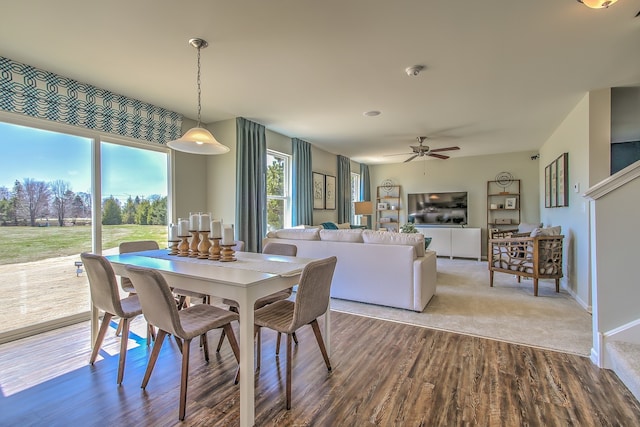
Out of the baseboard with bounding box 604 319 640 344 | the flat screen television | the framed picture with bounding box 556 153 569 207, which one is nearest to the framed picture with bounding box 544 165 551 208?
the framed picture with bounding box 556 153 569 207

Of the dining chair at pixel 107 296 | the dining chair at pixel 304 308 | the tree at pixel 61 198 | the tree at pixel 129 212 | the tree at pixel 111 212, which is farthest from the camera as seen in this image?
the tree at pixel 129 212

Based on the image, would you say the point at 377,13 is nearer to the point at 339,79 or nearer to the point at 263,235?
the point at 339,79

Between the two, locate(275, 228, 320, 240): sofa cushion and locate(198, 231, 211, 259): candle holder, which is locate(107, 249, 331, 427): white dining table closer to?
locate(198, 231, 211, 259): candle holder

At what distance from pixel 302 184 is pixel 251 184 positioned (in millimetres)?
1392

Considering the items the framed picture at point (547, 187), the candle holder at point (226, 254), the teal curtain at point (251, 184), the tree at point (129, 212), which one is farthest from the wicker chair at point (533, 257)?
the tree at point (129, 212)

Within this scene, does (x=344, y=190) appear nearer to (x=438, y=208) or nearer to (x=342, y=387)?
(x=438, y=208)

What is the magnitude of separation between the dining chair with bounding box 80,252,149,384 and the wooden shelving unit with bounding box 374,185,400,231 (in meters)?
7.27

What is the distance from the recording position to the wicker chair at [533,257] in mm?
4117

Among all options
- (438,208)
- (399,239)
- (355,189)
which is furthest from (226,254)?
(438,208)

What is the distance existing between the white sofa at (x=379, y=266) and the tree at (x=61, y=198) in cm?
271

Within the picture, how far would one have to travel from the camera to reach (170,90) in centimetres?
348

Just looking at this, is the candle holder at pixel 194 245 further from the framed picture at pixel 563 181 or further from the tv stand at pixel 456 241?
the tv stand at pixel 456 241

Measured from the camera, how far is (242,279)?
1.77m

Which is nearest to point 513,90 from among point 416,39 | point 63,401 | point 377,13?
point 416,39
